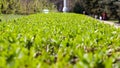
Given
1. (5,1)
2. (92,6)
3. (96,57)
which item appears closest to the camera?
(96,57)

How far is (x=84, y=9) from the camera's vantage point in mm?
54469

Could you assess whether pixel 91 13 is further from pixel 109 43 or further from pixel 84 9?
pixel 109 43

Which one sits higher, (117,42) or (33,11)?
(117,42)

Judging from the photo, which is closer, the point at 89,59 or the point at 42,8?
the point at 89,59

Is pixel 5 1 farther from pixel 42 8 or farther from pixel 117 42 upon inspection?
pixel 117 42

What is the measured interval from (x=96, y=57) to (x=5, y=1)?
1733cm

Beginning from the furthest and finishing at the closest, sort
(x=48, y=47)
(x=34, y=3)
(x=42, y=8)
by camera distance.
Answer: (x=42, y=8) → (x=34, y=3) → (x=48, y=47)

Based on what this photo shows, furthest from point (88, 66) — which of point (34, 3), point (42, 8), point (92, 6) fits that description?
point (92, 6)

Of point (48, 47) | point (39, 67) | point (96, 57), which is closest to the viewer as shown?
point (39, 67)

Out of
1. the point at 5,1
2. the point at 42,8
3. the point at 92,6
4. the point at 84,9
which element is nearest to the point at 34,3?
the point at 42,8

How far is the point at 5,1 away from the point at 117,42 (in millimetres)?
16018

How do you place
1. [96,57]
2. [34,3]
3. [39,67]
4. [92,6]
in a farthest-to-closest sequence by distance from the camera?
1. [92,6]
2. [34,3]
3. [96,57]
4. [39,67]

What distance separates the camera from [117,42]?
3.55m

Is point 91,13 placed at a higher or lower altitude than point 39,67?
lower
